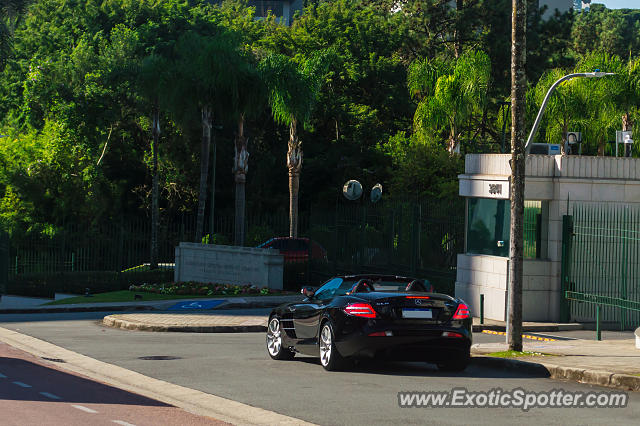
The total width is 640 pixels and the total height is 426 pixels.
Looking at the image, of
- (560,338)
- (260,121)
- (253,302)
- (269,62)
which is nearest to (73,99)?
(260,121)

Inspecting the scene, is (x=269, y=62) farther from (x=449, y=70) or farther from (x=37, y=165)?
(x=37, y=165)

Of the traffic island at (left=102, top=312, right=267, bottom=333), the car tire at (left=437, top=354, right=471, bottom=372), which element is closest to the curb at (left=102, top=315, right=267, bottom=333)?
the traffic island at (left=102, top=312, right=267, bottom=333)

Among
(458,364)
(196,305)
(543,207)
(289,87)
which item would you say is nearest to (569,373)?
(458,364)

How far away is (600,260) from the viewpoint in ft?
75.8

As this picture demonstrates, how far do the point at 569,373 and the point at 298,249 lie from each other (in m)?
26.4

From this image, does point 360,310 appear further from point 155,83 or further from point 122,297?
point 155,83

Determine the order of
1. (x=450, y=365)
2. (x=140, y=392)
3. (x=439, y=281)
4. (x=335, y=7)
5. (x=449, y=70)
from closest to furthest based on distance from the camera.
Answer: (x=140, y=392) → (x=450, y=365) → (x=439, y=281) → (x=449, y=70) → (x=335, y=7)

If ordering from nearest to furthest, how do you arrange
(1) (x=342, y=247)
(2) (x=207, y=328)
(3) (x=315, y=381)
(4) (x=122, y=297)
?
(3) (x=315, y=381)
(2) (x=207, y=328)
(4) (x=122, y=297)
(1) (x=342, y=247)

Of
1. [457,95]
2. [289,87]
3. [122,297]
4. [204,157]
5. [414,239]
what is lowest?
[122,297]

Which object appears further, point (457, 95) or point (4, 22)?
point (457, 95)


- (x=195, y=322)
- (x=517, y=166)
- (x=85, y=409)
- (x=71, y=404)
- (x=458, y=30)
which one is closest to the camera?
(x=85, y=409)

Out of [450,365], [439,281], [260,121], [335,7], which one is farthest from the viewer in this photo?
[335,7]

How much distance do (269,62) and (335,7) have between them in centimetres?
2692

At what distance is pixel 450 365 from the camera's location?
578 inches
